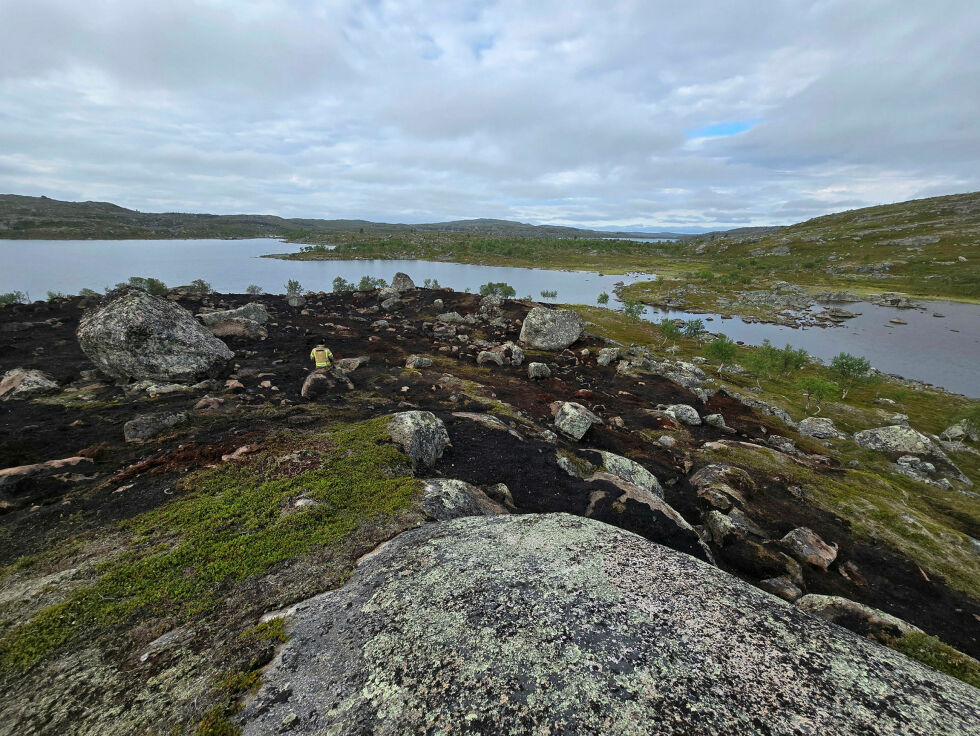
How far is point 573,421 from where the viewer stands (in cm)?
2709

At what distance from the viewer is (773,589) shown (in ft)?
46.8

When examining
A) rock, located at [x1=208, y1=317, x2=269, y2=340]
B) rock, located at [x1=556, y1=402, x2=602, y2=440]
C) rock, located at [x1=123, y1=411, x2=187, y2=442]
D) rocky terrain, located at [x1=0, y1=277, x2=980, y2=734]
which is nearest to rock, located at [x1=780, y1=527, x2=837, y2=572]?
rocky terrain, located at [x1=0, y1=277, x2=980, y2=734]

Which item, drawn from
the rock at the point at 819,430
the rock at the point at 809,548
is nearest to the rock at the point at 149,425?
the rock at the point at 809,548

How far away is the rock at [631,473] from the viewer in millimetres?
20500

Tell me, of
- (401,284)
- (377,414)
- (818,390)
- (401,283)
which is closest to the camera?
(377,414)

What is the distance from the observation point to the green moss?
8297 millimetres

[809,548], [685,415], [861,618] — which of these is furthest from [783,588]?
[685,415]

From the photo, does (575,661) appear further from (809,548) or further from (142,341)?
(142,341)

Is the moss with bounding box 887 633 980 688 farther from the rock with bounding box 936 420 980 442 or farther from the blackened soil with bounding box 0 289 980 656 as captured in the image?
the rock with bounding box 936 420 980 442

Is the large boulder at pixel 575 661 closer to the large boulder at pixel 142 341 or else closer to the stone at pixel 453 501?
the stone at pixel 453 501

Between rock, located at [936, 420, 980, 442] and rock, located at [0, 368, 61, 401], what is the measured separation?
9110 centimetres

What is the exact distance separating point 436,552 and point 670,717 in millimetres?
6027

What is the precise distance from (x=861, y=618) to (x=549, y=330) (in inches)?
1910

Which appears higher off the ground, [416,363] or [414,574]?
[414,574]
